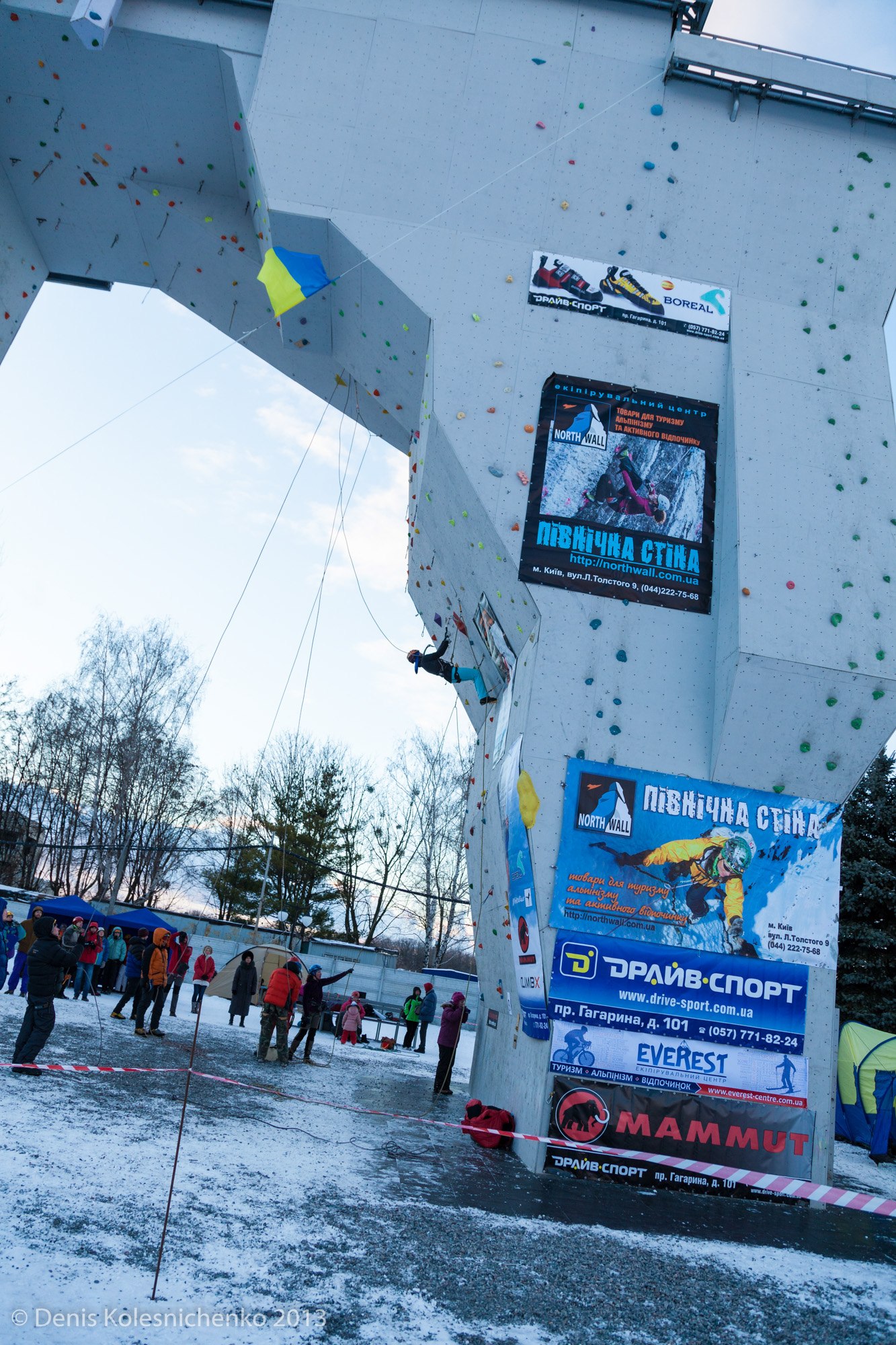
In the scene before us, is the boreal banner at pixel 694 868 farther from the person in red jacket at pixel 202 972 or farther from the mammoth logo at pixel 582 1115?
the person in red jacket at pixel 202 972

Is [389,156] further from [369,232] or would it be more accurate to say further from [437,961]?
[437,961]

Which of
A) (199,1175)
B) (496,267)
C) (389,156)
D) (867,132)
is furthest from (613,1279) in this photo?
(867,132)

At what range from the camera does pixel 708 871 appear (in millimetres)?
8930

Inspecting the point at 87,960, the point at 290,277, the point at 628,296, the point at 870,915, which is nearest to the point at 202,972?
the point at 87,960

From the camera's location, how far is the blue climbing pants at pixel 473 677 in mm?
11734

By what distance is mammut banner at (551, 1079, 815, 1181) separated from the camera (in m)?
8.25

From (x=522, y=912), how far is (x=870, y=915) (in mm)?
13429

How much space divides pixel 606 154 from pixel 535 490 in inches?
170

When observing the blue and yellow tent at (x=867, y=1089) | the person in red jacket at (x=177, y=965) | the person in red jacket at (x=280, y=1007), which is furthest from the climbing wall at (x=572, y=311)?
the person in red jacket at (x=177, y=965)

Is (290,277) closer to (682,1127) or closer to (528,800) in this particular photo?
(528,800)

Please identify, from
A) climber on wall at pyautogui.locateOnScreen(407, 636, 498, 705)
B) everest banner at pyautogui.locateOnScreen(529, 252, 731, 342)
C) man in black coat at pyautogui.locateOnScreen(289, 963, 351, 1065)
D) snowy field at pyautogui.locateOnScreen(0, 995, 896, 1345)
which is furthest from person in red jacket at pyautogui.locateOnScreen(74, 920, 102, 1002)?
everest banner at pyautogui.locateOnScreen(529, 252, 731, 342)

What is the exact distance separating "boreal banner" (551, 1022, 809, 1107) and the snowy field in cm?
90

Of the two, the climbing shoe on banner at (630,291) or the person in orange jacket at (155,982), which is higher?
the climbing shoe on banner at (630,291)

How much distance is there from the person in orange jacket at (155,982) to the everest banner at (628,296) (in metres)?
8.65
